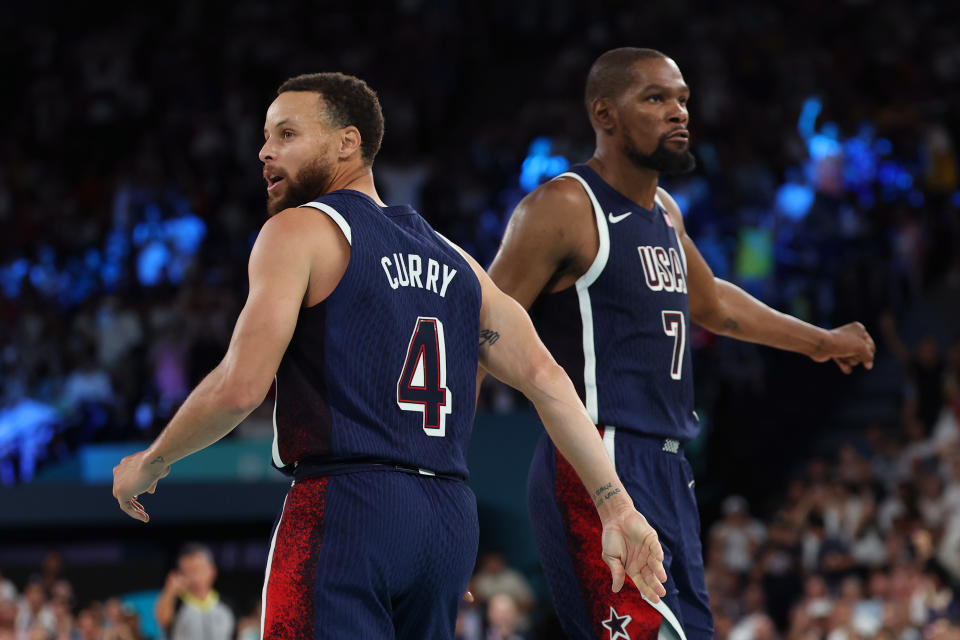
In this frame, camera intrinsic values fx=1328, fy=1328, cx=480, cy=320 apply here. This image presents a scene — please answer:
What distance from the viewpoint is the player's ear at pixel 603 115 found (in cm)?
475

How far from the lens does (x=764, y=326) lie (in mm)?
5266

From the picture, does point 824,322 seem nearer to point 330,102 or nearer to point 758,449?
point 758,449

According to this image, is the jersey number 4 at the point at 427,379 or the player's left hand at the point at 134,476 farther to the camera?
the jersey number 4 at the point at 427,379

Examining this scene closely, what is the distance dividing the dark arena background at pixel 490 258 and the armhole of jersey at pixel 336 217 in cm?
683

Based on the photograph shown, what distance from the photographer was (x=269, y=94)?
67.8ft

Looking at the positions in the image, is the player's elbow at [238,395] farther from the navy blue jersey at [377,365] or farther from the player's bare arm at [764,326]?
the player's bare arm at [764,326]

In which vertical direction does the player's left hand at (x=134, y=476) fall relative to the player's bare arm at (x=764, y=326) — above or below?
below

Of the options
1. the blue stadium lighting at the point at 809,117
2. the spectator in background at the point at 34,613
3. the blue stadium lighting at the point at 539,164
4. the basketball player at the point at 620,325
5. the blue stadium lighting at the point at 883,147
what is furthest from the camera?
the blue stadium lighting at the point at 539,164

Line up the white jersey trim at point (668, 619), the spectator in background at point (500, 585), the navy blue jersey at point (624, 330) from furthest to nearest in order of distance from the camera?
1. the spectator in background at point (500, 585)
2. the navy blue jersey at point (624, 330)
3. the white jersey trim at point (668, 619)

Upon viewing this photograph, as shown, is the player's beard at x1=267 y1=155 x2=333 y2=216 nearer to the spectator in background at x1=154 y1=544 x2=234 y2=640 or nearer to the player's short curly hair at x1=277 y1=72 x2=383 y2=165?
the player's short curly hair at x1=277 y1=72 x2=383 y2=165

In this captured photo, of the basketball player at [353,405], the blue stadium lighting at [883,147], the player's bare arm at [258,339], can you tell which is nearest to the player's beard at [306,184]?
the basketball player at [353,405]

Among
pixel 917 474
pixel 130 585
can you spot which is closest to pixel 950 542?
pixel 917 474

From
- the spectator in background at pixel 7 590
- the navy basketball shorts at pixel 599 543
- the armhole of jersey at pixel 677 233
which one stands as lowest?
the spectator in background at pixel 7 590

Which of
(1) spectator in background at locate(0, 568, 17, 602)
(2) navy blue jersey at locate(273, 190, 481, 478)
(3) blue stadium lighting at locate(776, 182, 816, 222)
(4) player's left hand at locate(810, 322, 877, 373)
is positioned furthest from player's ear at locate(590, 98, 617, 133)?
(3) blue stadium lighting at locate(776, 182, 816, 222)
